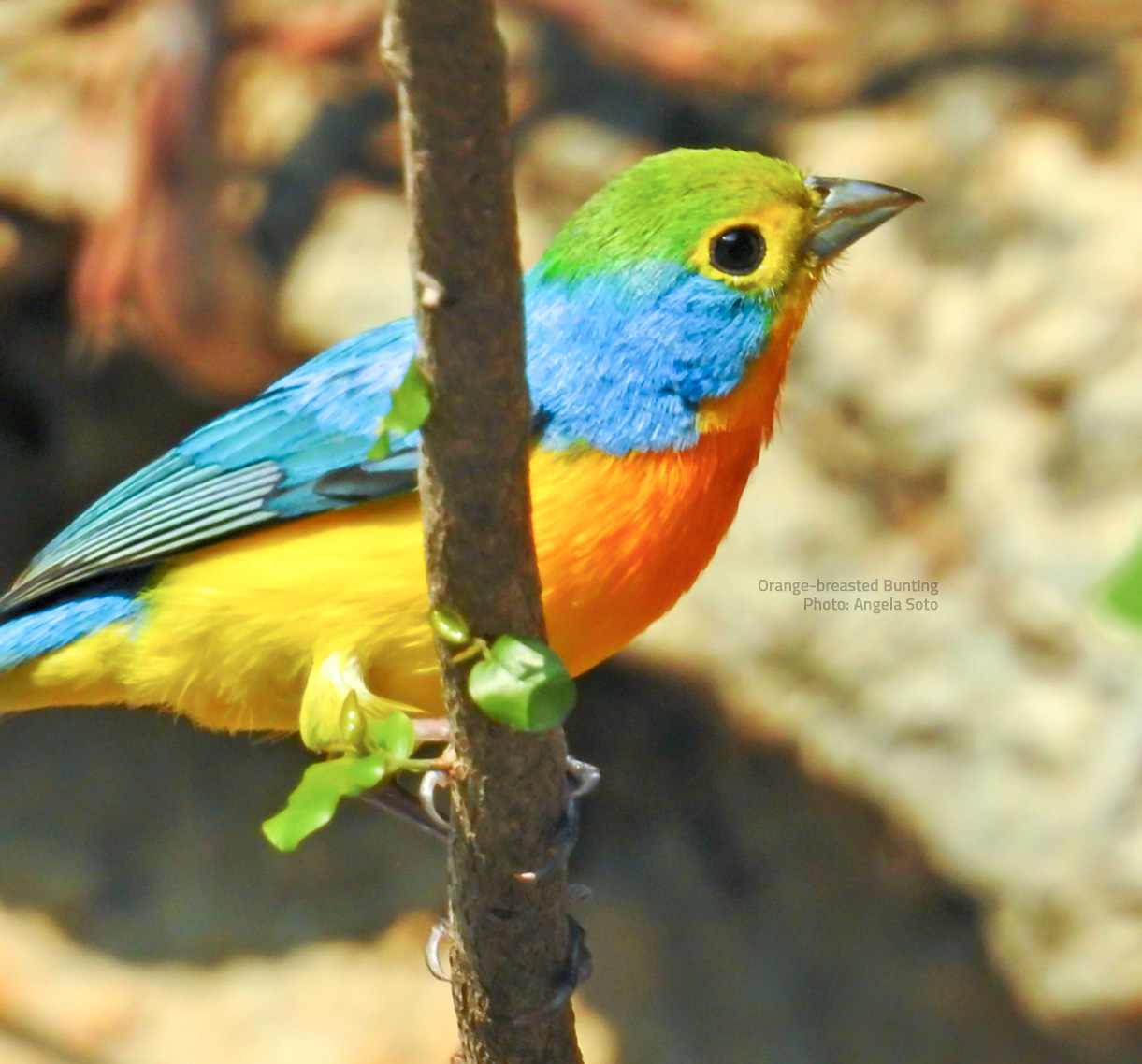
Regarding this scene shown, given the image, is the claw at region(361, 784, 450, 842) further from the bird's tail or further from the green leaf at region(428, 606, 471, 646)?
the green leaf at region(428, 606, 471, 646)

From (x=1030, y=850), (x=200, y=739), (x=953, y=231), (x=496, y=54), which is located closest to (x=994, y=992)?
(x=1030, y=850)

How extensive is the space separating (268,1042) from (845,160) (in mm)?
4499

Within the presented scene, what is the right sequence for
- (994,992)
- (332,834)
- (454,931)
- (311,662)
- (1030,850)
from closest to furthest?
(454,931), (311,662), (1030,850), (994,992), (332,834)

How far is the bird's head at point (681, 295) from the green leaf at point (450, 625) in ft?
2.53

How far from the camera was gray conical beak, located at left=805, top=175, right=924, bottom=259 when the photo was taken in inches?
116

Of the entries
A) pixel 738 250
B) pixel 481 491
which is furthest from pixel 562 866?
pixel 738 250

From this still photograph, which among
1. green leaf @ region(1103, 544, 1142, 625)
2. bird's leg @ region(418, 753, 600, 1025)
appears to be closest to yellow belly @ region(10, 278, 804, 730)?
bird's leg @ region(418, 753, 600, 1025)

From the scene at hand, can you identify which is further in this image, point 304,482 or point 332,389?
point 332,389

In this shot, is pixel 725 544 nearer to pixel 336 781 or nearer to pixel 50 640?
pixel 50 640

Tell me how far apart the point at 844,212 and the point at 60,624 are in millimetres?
1865

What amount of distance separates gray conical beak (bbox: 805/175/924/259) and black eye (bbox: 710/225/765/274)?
0.12 m

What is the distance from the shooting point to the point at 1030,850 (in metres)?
5.30

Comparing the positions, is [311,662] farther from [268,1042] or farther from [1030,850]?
[268,1042]

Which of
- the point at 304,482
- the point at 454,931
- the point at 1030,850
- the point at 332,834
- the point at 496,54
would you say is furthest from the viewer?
the point at 332,834
